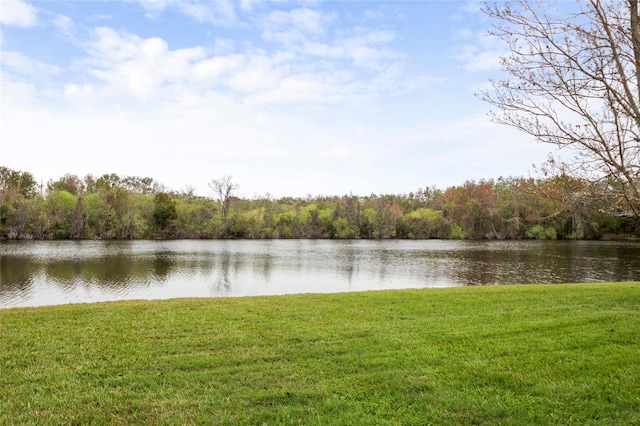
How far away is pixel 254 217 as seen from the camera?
80.3m

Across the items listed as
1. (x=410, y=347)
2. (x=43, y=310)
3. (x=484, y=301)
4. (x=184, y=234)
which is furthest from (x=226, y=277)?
(x=184, y=234)

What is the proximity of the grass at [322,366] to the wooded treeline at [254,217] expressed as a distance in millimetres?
58708

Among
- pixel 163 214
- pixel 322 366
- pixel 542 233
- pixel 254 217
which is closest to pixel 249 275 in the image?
pixel 322 366

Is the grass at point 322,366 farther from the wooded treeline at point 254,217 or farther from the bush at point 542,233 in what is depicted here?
the bush at point 542,233

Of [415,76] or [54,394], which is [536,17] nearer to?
[54,394]

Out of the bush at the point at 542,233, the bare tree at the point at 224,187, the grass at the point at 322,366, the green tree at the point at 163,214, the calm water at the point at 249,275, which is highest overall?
the bare tree at the point at 224,187

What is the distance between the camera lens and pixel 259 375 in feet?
18.0

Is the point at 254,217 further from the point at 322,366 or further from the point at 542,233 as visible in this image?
the point at 322,366

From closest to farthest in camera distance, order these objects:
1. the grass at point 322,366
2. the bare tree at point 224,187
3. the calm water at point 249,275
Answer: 1. the grass at point 322,366
2. the calm water at point 249,275
3. the bare tree at point 224,187

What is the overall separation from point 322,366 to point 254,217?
2983 inches

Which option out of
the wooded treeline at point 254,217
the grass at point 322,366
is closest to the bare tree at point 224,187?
the wooded treeline at point 254,217

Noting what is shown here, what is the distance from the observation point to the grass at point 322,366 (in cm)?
446

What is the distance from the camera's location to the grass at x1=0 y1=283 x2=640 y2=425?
4465 millimetres

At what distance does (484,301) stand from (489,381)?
5922 millimetres
